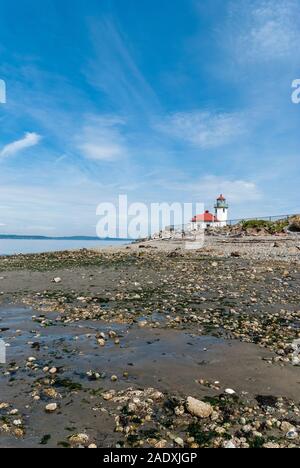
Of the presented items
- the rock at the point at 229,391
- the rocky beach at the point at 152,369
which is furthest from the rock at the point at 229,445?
the rock at the point at 229,391

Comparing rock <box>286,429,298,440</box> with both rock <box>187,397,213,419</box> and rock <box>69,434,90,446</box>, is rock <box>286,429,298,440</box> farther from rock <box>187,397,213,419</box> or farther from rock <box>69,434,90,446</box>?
rock <box>69,434,90,446</box>

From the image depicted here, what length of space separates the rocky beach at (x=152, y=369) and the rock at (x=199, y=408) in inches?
0.6

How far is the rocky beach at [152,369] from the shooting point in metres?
4.91

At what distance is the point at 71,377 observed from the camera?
672 cm

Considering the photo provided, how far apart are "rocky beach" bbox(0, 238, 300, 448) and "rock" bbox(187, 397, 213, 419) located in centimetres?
2

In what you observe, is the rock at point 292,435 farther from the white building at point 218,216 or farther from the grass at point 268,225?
the white building at point 218,216

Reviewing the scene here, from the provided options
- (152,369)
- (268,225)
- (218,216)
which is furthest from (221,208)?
(152,369)

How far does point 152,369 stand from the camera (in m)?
7.05

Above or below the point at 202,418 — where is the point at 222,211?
above

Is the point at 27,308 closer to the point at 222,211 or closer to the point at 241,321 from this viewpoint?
the point at 241,321

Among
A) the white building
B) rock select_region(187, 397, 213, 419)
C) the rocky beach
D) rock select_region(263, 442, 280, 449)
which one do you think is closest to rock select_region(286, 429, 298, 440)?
the rocky beach
